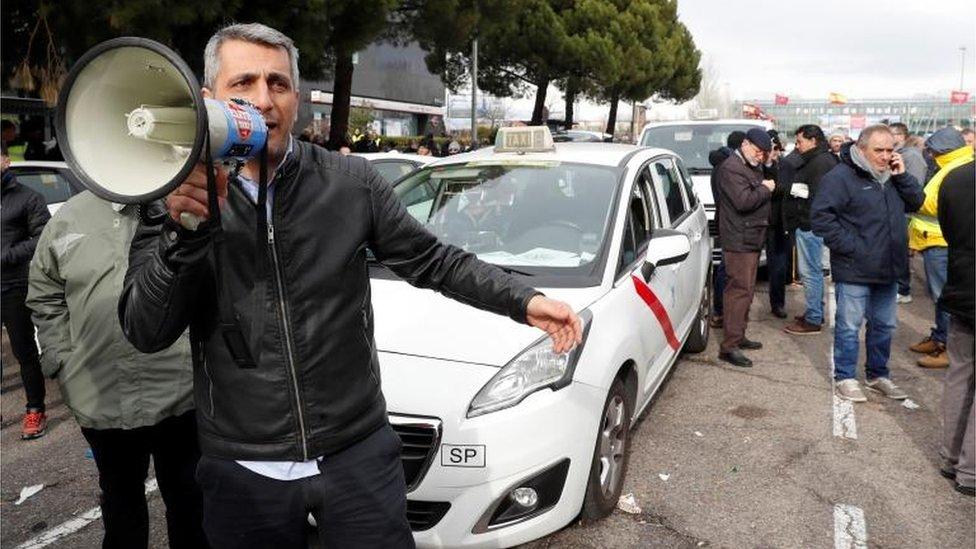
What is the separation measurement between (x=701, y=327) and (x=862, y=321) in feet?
4.24

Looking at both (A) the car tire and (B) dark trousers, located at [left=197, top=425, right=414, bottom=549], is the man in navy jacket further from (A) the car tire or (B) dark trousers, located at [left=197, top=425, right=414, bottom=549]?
(B) dark trousers, located at [left=197, top=425, right=414, bottom=549]

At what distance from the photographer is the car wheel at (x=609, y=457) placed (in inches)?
127

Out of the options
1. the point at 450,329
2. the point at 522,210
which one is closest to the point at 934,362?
the point at 522,210

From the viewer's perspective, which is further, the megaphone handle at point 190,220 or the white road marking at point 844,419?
the white road marking at point 844,419

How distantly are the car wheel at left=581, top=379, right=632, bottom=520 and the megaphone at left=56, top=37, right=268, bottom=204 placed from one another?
221 cm

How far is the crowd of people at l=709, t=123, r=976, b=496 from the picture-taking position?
12.7ft

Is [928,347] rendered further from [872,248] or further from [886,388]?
[872,248]

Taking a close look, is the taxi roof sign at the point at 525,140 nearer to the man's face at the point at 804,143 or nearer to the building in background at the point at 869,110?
the man's face at the point at 804,143

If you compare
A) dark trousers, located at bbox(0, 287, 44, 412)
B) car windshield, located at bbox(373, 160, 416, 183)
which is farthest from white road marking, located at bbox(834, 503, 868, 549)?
car windshield, located at bbox(373, 160, 416, 183)

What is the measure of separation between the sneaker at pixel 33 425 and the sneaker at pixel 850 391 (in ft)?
16.2

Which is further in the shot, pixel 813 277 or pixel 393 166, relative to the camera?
pixel 393 166

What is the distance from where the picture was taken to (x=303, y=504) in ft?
5.83

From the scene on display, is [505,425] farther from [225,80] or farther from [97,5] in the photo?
[97,5]

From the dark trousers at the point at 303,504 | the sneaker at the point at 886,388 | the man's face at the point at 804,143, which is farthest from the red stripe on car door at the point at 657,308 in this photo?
the man's face at the point at 804,143
